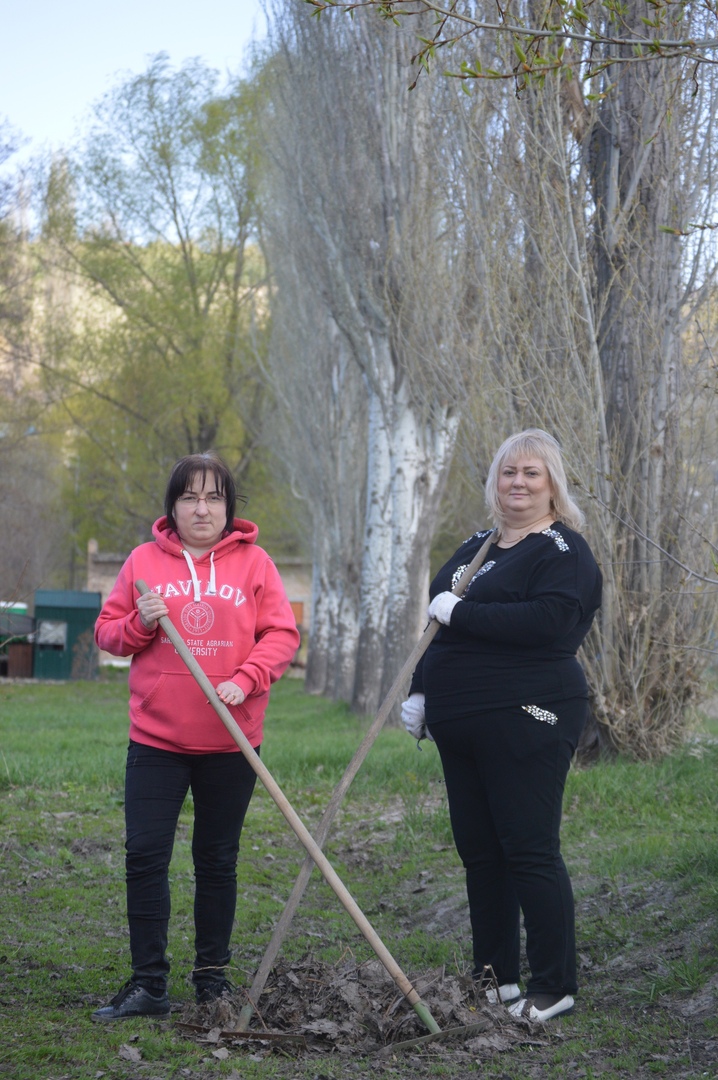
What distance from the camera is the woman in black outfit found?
139 inches

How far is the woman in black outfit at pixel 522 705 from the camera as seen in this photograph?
3.52m

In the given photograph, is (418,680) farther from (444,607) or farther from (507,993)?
(507,993)

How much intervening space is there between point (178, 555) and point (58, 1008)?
1.52 m

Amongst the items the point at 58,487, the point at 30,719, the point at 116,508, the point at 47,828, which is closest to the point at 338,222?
the point at 30,719

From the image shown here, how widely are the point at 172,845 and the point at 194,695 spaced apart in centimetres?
50

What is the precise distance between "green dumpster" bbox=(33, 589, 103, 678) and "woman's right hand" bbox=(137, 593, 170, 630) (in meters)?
20.9

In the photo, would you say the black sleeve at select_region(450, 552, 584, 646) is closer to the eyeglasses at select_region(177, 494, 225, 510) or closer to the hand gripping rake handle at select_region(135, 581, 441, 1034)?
the hand gripping rake handle at select_region(135, 581, 441, 1034)

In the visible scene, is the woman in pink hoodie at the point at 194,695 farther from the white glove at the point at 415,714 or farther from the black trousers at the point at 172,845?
the white glove at the point at 415,714

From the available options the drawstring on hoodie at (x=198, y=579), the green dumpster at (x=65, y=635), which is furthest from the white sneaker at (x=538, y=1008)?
the green dumpster at (x=65, y=635)

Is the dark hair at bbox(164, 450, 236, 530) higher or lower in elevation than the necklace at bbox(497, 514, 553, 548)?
higher

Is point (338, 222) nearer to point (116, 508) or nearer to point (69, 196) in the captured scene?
point (69, 196)

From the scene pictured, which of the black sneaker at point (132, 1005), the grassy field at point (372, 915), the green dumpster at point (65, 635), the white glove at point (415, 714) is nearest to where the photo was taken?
the grassy field at point (372, 915)

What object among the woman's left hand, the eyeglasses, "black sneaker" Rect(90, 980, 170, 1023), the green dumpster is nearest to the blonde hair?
the eyeglasses

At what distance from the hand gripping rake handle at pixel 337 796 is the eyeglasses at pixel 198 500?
82 centimetres
